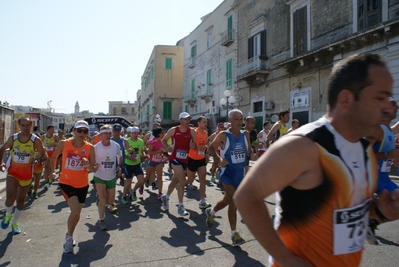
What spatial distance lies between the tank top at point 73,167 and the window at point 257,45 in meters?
17.9

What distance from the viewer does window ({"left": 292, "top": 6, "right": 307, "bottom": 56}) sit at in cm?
1752

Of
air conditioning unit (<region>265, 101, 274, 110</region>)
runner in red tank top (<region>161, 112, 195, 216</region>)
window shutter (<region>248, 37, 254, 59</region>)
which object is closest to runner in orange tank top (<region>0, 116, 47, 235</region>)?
runner in red tank top (<region>161, 112, 195, 216</region>)

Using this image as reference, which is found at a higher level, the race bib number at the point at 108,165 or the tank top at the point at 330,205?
the tank top at the point at 330,205

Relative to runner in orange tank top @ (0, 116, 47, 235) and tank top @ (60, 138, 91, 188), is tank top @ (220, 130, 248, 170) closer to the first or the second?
tank top @ (60, 138, 91, 188)

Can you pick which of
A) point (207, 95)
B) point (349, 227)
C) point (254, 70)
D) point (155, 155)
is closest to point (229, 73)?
point (207, 95)

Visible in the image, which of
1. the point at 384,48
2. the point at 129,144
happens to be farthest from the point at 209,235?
the point at 384,48

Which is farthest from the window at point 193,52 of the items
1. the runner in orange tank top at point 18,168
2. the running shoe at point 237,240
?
the running shoe at point 237,240

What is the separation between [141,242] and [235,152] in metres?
1.97

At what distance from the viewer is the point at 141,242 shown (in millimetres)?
5004

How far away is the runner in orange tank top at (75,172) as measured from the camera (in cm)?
461

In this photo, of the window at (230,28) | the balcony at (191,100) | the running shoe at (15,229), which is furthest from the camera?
the balcony at (191,100)

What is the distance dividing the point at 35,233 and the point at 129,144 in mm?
3291

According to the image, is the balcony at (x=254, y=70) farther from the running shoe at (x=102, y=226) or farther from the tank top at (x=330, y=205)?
the tank top at (x=330, y=205)

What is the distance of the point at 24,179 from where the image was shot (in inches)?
224
